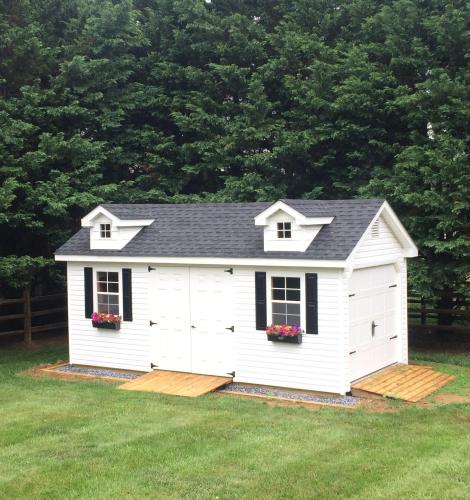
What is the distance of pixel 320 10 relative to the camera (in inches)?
941

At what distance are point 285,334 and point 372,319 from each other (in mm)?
2213

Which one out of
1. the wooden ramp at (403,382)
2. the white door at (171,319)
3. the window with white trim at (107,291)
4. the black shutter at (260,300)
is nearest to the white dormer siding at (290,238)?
the black shutter at (260,300)

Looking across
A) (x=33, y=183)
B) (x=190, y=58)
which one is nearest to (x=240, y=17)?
(x=190, y=58)

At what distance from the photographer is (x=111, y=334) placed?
15898mm

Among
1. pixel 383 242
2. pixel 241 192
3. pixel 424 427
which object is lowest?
pixel 424 427

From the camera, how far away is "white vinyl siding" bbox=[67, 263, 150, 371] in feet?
50.6

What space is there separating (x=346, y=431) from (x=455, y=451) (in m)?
1.75

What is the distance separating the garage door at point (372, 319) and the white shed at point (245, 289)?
23 millimetres

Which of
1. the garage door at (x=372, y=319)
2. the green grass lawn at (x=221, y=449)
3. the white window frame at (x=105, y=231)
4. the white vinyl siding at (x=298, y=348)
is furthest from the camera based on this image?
the white window frame at (x=105, y=231)

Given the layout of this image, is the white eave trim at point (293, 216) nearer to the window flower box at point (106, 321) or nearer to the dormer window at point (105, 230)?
the dormer window at point (105, 230)

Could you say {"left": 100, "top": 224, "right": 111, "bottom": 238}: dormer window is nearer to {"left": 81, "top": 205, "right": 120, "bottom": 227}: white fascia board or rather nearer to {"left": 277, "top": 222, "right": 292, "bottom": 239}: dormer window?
{"left": 81, "top": 205, "right": 120, "bottom": 227}: white fascia board

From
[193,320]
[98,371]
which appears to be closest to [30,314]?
[98,371]

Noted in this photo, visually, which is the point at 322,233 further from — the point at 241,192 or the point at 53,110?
the point at 53,110

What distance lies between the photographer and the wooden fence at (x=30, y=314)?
64.8ft
